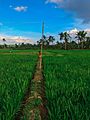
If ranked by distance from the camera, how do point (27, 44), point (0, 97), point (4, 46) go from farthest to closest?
point (27, 44), point (4, 46), point (0, 97)

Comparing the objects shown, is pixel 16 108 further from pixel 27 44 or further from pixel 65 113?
pixel 27 44

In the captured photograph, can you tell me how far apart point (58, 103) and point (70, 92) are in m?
1.08

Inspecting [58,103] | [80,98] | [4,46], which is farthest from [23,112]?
[4,46]

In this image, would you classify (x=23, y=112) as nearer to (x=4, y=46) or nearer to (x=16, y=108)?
(x=16, y=108)

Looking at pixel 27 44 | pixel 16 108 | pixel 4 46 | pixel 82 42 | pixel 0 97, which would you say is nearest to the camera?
pixel 16 108

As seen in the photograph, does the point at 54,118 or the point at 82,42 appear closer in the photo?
the point at 54,118

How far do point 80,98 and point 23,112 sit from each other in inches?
55.7

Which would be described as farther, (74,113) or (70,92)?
(70,92)

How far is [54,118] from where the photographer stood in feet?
11.6

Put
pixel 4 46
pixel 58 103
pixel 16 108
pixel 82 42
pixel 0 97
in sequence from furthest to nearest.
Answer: pixel 4 46
pixel 82 42
pixel 0 97
pixel 58 103
pixel 16 108

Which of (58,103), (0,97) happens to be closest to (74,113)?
(58,103)

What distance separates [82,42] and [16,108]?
9497 centimetres

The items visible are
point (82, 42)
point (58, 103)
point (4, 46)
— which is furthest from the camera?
point (4, 46)

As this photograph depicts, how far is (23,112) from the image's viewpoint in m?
4.14
